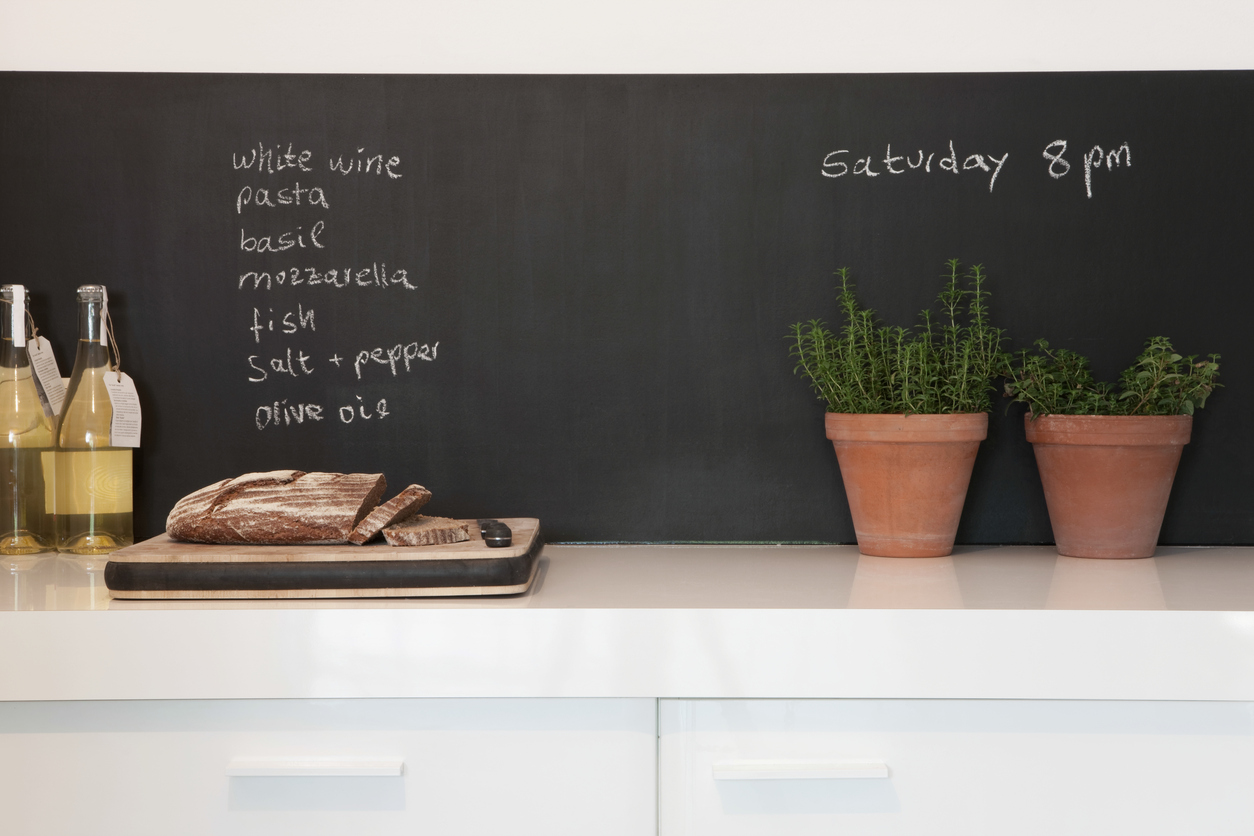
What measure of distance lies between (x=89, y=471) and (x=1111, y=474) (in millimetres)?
1389

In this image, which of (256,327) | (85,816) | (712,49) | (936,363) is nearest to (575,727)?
(85,816)

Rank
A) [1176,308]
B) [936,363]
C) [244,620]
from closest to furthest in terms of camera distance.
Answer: [244,620] < [936,363] < [1176,308]

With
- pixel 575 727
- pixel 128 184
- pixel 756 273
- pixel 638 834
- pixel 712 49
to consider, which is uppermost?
pixel 712 49

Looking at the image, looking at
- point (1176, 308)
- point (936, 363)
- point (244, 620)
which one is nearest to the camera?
point (244, 620)

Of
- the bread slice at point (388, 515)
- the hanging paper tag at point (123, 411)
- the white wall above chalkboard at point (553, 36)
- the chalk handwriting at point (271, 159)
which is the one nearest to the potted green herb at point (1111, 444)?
the white wall above chalkboard at point (553, 36)

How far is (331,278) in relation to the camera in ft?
4.62

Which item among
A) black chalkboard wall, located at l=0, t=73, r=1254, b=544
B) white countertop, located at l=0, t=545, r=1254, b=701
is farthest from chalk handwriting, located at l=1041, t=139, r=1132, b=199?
white countertop, located at l=0, t=545, r=1254, b=701

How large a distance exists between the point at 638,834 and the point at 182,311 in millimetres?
1017

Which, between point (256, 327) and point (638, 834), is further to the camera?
point (256, 327)

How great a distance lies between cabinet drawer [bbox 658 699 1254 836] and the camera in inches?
36.1

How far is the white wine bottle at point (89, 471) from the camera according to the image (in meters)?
1.29

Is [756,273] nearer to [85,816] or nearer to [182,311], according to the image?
[182,311]

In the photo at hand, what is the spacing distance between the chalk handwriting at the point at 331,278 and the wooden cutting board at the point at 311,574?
1.76 ft

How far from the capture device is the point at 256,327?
1408 millimetres
